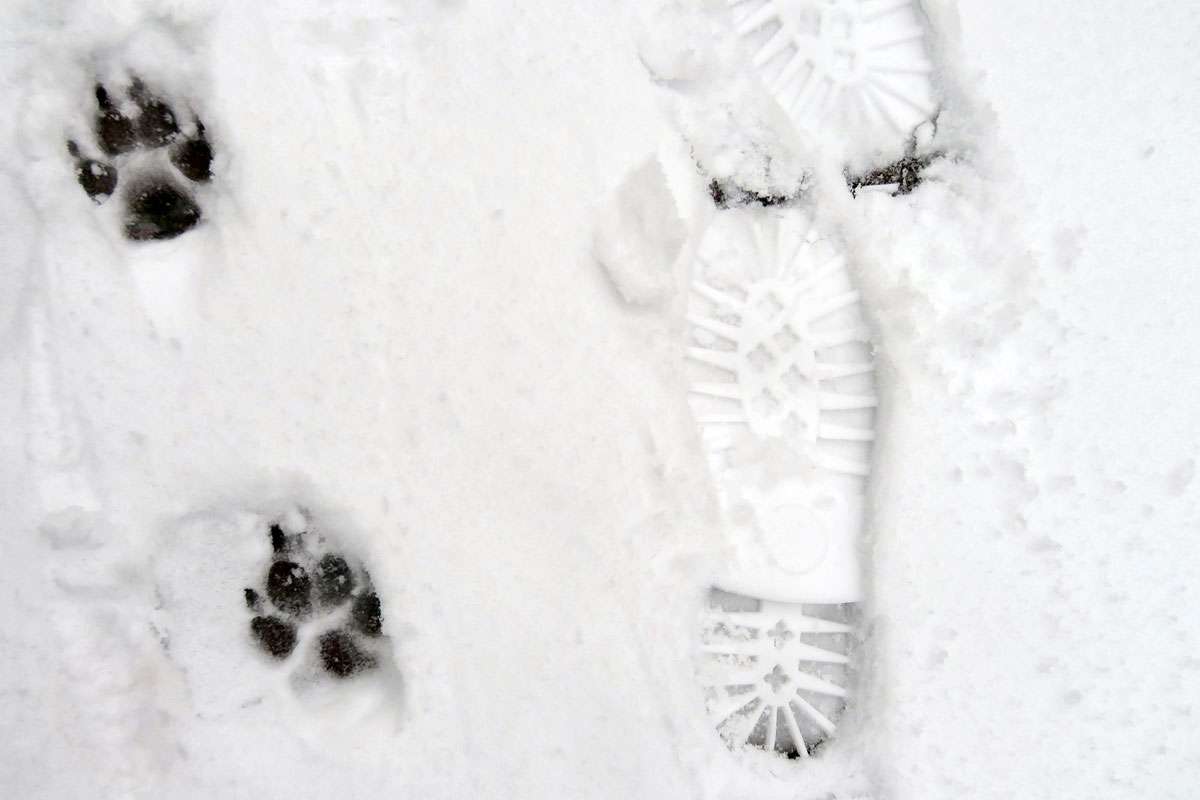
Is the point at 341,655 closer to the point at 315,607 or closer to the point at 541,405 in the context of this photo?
the point at 315,607

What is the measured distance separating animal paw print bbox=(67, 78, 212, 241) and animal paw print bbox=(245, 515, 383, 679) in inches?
12.6

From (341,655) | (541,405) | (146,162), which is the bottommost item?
(341,655)

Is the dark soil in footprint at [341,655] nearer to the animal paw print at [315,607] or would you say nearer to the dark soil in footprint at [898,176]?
the animal paw print at [315,607]

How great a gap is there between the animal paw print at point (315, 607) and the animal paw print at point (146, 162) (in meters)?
0.32

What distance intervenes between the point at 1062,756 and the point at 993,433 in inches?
13.4

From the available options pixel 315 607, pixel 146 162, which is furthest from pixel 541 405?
pixel 146 162

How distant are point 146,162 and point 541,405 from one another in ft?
1.45

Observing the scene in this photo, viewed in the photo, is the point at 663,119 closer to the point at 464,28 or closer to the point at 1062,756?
the point at 464,28

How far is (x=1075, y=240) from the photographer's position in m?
0.81

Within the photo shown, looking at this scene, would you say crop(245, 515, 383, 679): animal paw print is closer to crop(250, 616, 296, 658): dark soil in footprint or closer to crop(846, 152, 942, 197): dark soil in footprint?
crop(250, 616, 296, 658): dark soil in footprint

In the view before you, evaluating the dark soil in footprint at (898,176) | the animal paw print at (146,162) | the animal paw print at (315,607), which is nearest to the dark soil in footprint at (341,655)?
the animal paw print at (315,607)

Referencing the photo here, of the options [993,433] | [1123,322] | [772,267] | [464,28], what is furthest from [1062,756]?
[464,28]

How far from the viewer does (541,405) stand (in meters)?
0.76

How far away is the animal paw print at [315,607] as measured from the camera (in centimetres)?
80
